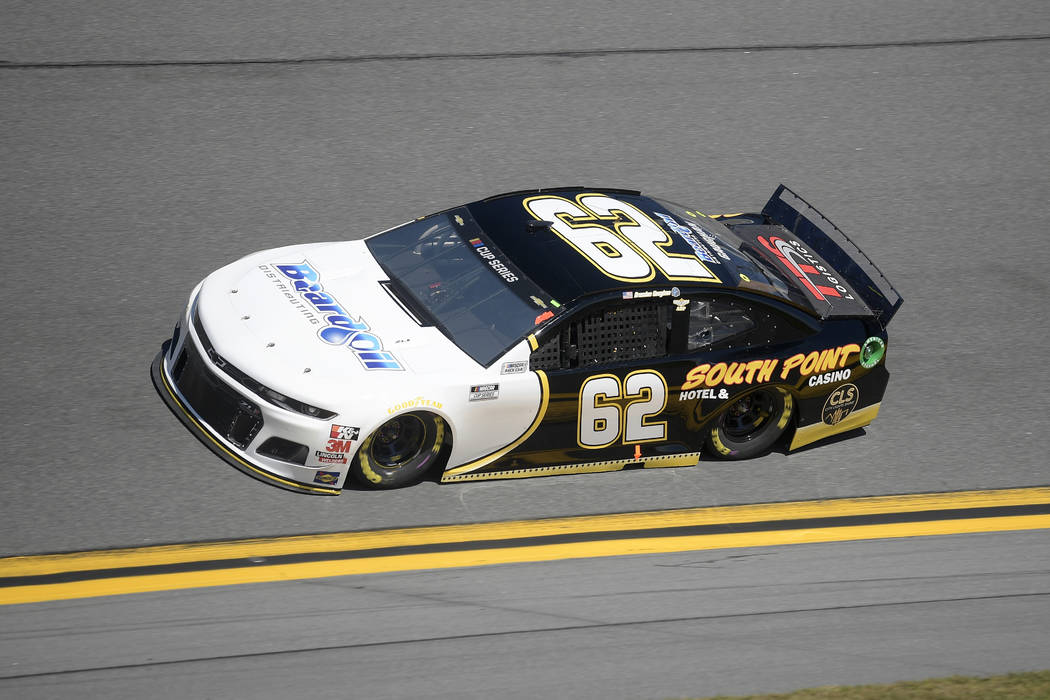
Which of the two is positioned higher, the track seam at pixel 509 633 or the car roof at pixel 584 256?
the car roof at pixel 584 256

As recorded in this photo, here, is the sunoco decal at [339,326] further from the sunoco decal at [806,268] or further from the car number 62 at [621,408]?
the sunoco decal at [806,268]

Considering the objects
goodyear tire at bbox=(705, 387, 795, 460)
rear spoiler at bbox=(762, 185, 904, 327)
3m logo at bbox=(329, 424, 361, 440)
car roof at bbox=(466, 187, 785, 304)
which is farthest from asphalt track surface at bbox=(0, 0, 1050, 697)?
car roof at bbox=(466, 187, 785, 304)

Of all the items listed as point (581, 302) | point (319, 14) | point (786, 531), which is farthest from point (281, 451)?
point (319, 14)

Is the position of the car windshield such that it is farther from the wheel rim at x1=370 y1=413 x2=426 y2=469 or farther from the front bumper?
the front bumper

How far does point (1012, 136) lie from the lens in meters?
11.5

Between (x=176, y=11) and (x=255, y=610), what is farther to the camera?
(x=176, y=11)

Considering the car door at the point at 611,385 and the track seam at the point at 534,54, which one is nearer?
the car door at the point at 611,385

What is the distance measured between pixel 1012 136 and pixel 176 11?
28.1 ft

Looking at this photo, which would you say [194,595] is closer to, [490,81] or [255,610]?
[255,610]

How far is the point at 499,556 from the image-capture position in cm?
648

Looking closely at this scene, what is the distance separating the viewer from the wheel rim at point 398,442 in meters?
6.60

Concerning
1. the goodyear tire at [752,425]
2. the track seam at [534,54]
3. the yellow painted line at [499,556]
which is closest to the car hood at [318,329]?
the yellow painted line at [499,556]

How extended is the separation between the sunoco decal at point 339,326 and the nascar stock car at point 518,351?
1 cm

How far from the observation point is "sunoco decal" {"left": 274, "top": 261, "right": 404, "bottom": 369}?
661 cm
